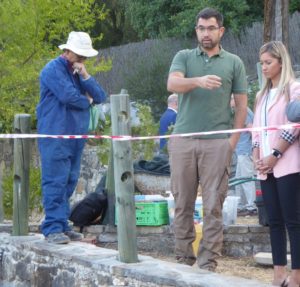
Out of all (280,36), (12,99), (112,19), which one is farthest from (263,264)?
(112,19)

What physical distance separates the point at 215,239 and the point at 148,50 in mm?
17969

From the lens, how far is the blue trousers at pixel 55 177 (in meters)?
7.16

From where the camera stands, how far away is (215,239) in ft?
20.7

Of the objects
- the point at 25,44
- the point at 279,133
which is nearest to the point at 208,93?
the point at 279,133

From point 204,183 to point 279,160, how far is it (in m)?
0.74

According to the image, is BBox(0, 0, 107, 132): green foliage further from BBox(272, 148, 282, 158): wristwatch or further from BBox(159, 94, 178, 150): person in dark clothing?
BBox(272, 148, 282, 158): wristwatch

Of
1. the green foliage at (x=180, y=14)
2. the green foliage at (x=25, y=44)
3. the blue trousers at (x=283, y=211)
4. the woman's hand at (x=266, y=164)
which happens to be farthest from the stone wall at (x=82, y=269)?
the green foliage at (x=180, y=14)

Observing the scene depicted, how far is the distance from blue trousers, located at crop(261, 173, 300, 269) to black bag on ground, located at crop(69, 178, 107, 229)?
10.9 ft

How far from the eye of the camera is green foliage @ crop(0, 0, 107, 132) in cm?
1445

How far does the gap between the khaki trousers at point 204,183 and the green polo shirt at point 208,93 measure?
0.10 m

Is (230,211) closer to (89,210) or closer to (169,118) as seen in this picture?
(89,210)

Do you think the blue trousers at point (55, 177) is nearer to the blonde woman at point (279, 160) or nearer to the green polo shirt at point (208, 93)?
the green polo shirt at point (208, 93)

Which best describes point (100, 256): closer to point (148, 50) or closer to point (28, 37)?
point (28, 37)

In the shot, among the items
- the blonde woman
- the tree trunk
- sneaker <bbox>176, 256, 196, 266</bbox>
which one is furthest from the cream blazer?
the tree trunk
